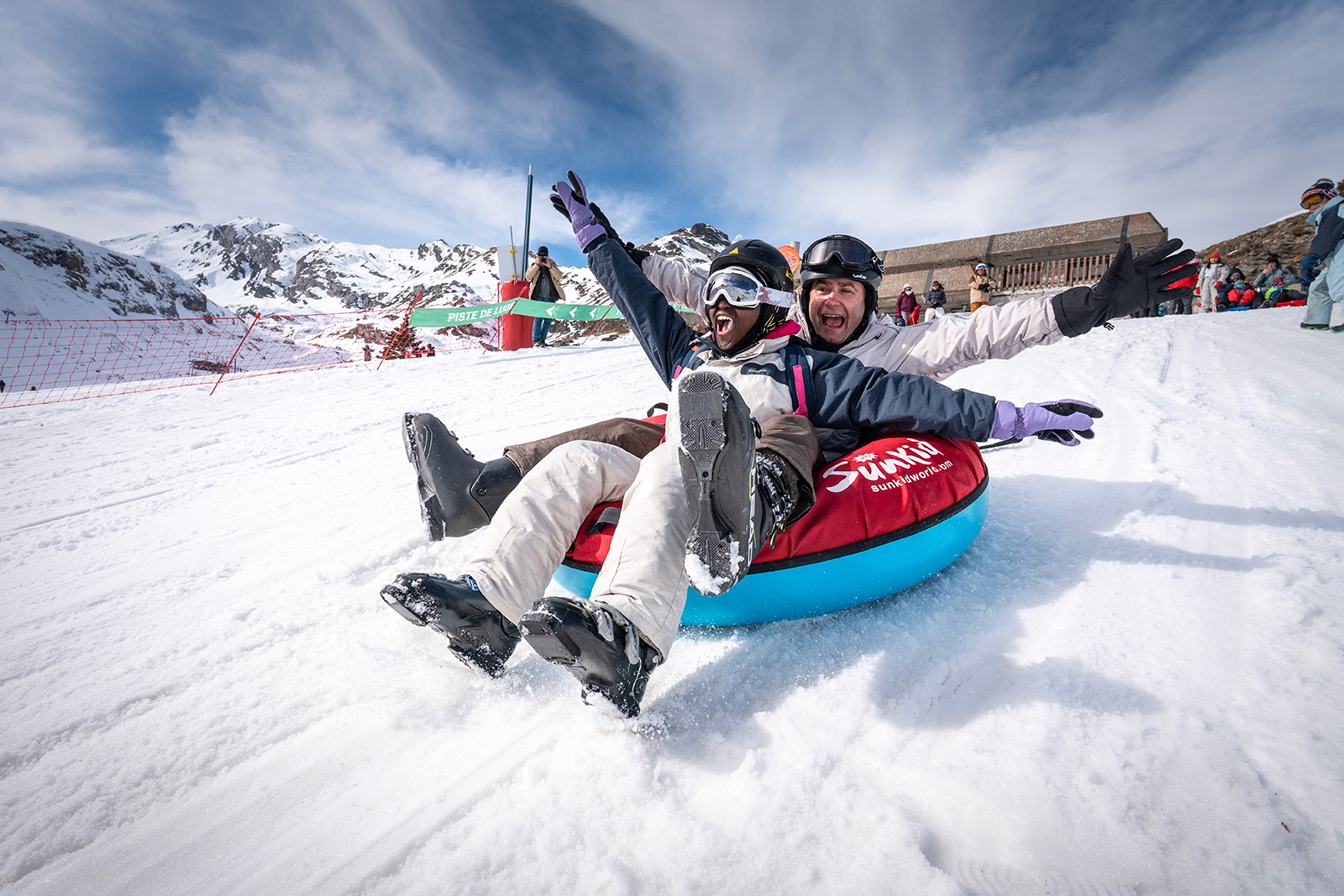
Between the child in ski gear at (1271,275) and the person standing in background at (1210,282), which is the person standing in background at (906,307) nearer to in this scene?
the person standing in background at (1210,282)

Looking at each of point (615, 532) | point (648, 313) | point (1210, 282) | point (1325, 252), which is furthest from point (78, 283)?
point (1210, 282)

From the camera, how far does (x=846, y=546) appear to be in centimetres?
148

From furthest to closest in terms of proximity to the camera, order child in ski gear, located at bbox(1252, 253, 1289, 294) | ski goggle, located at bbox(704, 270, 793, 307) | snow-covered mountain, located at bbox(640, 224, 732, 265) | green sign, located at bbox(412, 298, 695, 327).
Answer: snow-covered mountain, located at bbox(640, 224, 732, 265)
child in ski gear, located at bbox(1252, 253, 1289, 294)
green sign, located at bbox(412, 298, 695, 327)
ski goggle, located at bbox(704, 270, 793, 307)

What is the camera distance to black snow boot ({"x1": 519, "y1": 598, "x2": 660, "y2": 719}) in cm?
101

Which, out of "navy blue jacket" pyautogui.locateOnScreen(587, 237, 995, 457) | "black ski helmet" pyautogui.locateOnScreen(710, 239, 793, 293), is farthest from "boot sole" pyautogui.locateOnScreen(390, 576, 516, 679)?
"black ski helmet" pyautogui.locateOnScreen(710, 239, 793, 293)

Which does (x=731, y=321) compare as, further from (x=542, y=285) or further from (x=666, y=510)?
(x=542, y=285)

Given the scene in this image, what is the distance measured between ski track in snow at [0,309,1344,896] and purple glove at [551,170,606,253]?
62.8 inches

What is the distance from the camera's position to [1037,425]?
1729mm

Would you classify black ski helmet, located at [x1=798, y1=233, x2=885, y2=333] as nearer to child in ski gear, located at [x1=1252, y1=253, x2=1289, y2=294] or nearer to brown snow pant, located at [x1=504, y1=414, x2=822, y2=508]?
brown snow pant, located at [x1=504, y1=414, x2=822, y2=508]

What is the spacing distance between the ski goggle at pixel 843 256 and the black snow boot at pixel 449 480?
1.80 m

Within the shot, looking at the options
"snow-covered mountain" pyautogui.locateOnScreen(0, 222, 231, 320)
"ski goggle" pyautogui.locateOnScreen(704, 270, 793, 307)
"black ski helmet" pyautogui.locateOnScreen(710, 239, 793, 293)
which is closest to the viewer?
"ski goggle" pyautogui.locateOnScreen(704, 270, 793, 307)

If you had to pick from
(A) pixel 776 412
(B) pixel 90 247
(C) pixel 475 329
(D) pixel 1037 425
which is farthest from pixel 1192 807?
(B) pixel 90 247

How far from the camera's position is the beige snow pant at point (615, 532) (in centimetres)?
120

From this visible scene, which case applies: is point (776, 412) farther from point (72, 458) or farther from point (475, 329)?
point (475, 329)
